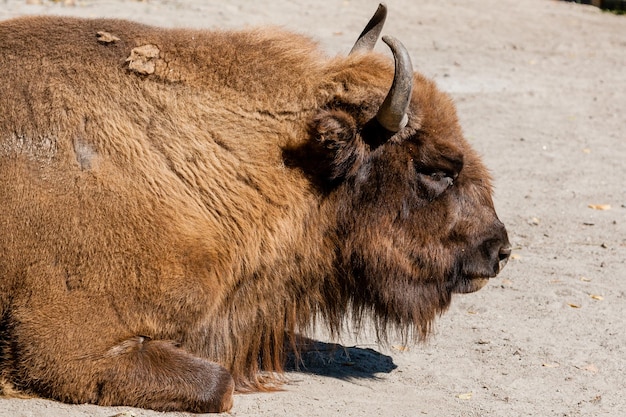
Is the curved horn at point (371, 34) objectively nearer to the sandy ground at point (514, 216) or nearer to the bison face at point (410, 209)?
the bison face at point (410, 209)

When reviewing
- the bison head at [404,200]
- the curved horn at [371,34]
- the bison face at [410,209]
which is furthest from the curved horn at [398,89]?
the curved horn at [371,34]

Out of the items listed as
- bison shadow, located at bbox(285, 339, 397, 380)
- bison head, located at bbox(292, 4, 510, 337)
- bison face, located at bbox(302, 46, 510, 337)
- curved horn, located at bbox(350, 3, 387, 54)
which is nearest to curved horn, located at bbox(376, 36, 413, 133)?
bison head, located at bbox(292, 4, 510, 337)

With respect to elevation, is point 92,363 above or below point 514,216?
above

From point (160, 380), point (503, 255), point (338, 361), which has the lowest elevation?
point (338, 361)

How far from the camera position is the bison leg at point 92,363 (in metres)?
4.27

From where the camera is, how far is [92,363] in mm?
4289

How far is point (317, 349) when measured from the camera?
18.2 ft

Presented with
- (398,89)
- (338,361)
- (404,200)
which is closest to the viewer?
(398,89)

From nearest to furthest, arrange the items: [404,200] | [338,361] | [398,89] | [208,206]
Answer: [398,89]
[208,206]
[404,200]
[338,361]

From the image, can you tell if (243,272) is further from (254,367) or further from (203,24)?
(203,24)

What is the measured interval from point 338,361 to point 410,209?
1.13m

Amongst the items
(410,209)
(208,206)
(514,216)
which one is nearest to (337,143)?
(410,209)

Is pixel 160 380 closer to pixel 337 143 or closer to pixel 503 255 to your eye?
pixel 337 143

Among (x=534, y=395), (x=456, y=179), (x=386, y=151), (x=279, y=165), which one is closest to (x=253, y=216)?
(x=279, y=165)
